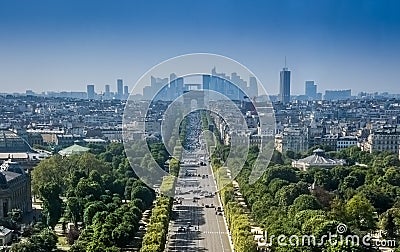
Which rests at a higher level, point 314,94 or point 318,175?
point 314,94

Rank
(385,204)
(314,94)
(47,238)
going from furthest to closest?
(314,94) < (385,204) < (47,238)

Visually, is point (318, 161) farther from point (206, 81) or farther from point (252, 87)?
point (206, 81)

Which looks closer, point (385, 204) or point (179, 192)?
point (385, 204)

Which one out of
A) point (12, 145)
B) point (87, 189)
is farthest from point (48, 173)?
point (12, 145)

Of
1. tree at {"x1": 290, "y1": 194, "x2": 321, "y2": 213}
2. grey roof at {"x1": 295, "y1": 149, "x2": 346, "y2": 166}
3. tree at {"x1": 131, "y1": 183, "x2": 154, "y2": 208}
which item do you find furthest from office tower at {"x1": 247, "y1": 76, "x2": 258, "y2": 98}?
grey roof at {"x1": 295, "y1": 149, "x2": 346, "y2": 166}

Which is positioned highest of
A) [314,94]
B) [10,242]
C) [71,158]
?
[314,94]

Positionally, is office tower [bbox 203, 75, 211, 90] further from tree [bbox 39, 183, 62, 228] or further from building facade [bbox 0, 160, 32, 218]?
Result: building facade [bbox 0, 160, 32, 218]

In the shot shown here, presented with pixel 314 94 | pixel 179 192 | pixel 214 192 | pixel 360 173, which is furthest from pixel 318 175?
pixel 314 94

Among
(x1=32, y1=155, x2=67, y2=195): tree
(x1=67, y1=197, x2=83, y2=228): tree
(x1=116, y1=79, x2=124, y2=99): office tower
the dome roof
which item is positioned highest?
(x1=116, y1=79, x2=124, y2=99): office tower

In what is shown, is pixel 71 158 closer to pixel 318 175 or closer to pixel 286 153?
pixel 318 175
